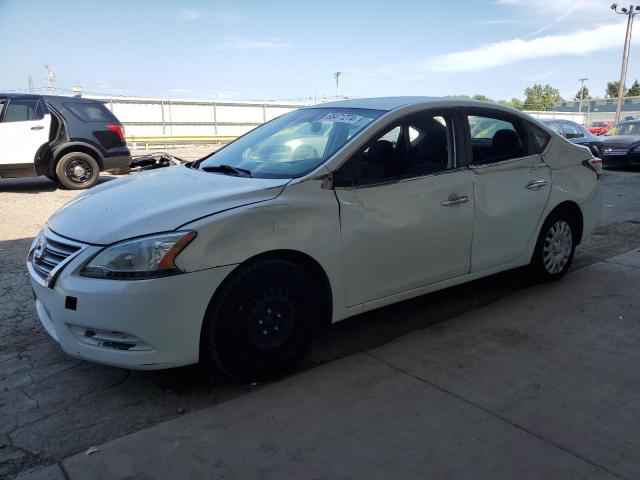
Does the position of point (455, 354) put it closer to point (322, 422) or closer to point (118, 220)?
point (322, 422)

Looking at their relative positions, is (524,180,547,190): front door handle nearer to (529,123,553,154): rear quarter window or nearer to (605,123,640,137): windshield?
(529,123,553,154): rear quarter window

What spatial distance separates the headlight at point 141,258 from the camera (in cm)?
272

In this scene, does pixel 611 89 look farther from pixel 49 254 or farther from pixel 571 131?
pixel 49 254

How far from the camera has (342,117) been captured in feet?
12.8

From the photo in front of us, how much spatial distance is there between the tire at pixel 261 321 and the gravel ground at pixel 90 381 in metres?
0.20

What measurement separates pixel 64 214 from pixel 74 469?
159 centimetres


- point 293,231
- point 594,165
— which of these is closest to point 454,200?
point 293,231

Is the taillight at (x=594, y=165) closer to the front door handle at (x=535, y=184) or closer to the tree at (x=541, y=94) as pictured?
the front door handle at (x=535, y=184)

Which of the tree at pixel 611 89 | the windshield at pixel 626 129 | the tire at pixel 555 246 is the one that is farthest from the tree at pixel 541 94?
the tire at pixel 555 246

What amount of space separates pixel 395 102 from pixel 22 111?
8359 mm

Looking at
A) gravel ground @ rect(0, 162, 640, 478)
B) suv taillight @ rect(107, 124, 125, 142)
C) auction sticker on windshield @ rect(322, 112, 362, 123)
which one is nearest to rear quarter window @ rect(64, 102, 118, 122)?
suv taillight @ rect(107, 124, 125, 142)

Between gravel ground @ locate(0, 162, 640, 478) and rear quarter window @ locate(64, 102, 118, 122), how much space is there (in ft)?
18.6

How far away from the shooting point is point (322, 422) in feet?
9.12

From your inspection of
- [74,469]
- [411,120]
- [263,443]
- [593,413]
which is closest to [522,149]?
[411,120]
